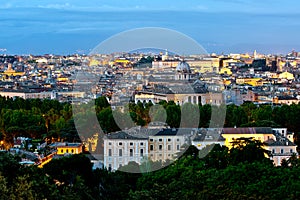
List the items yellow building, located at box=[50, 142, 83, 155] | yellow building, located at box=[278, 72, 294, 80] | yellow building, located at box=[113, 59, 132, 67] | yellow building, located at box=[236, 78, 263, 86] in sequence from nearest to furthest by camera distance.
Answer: yellow building, located at box=[50, 142, 83, 155] → yellow building, located at box=[236, 78, 263, 86] → yellow building, located at box=[113, 59, 132, 67] → yellow building, located at box=[278, 72, 294, 80]

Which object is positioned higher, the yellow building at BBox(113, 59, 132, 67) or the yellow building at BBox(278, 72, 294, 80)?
the yellow building at BBox(113, 59, 132, 67)

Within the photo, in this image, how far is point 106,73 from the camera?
68000 millimetres

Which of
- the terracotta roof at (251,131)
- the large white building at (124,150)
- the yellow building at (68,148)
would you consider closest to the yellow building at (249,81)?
the terracotta roof at (251,131)

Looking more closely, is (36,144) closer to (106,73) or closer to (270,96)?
(270,96)

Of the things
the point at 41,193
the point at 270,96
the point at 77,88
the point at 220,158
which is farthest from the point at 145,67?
the point at 41,193

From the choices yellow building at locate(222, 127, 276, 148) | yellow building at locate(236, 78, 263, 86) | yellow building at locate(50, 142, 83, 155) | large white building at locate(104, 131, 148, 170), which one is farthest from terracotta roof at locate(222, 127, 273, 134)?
yellow building at locate(236, 78, 263, 86)

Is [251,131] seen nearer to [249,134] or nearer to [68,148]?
[249,134]

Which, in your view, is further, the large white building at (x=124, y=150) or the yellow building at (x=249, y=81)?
the yellow building at (x=249, y=81)

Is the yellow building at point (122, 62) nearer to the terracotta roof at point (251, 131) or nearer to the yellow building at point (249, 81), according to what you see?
the yellow building at point (249, 81)

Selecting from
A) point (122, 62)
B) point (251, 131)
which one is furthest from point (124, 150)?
point (122, 62)

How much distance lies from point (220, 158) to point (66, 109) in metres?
17.3

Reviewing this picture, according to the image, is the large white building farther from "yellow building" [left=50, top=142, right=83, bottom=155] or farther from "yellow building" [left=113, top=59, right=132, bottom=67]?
"yellow building" [left=113, top=59, right=132, bottom=67]

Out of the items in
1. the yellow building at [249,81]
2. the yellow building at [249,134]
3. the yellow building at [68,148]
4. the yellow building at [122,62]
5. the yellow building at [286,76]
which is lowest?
the yellow building at [68,148]

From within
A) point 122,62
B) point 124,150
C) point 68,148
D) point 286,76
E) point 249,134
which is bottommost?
point 68,148
